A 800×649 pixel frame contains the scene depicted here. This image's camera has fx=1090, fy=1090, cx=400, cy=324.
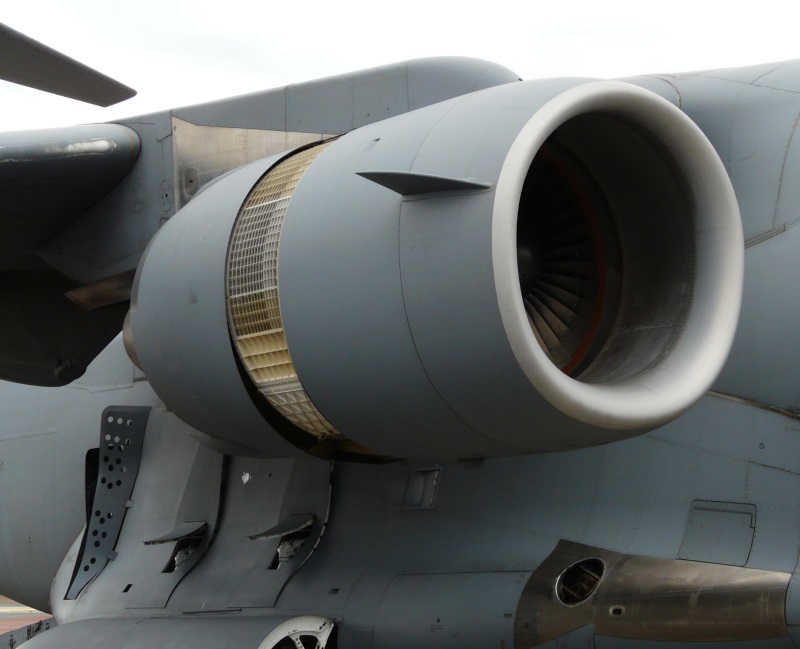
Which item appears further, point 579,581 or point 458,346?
point 579,581

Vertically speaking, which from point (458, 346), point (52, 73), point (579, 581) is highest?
point (52, 73)

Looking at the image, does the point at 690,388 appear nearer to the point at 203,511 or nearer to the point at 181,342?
the point at 181,342

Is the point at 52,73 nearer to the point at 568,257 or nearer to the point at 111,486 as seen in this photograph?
the point at 568,257

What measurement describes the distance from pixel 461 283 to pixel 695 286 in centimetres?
101

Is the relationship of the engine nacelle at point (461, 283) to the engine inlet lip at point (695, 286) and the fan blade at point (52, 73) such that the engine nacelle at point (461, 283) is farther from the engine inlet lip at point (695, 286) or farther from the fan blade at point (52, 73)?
the fan blade at point (52, 73)

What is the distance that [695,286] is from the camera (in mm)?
3566

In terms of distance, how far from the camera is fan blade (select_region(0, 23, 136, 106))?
3576 mm

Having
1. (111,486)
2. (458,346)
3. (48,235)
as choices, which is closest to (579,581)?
(458,346)

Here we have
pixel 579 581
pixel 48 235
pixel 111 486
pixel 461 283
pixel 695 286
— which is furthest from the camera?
pixel 111 486

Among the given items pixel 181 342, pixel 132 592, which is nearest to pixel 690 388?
pixel 181 342

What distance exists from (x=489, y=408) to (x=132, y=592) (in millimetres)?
2564

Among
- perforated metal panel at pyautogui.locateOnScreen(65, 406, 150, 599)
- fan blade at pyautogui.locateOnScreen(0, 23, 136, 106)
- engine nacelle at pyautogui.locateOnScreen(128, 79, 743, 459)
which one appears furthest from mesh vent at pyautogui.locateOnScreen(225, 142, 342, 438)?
perforated metal panel at pyautogui.locateOnScreen(65, 406, 150, 599)

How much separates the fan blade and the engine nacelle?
53 cm

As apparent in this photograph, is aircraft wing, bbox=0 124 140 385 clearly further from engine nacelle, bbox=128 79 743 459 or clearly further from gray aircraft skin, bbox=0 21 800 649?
engine nacelle, bbox=128 79 743 459
